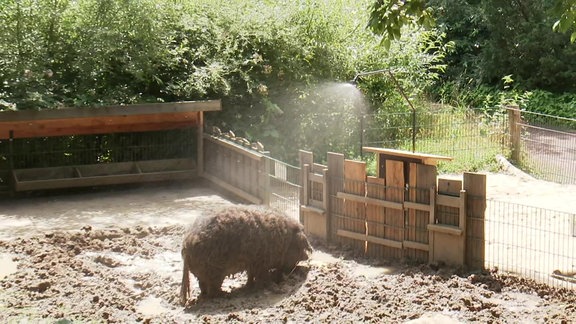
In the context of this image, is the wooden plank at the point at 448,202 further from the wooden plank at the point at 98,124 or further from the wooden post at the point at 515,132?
the wooden post at the point at 515,132

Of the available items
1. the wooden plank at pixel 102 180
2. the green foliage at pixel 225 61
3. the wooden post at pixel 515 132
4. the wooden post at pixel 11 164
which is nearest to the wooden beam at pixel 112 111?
the green foliage at pixel 225 61

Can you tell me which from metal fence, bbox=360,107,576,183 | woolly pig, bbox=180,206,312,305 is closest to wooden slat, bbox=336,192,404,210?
woolly pig, bbox=180,206,312,305

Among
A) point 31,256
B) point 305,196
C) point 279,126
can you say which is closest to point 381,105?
point 279,126

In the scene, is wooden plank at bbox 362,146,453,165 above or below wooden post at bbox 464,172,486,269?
above

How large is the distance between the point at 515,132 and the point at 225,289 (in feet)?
31.0

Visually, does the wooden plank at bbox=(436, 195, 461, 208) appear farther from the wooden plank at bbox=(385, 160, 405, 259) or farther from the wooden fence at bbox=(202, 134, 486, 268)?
the wooden plank at bbox=(385, 160, 405, 259)

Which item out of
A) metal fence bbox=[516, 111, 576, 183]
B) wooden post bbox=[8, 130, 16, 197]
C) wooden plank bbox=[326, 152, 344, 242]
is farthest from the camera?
metal fence bbox=[516, 111, 576, 183]

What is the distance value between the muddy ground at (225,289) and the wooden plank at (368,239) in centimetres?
23

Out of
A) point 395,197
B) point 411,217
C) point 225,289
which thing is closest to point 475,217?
point 411,217

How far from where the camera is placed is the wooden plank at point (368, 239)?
34.5 feet

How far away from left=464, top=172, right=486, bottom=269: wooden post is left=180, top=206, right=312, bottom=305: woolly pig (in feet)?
6.18

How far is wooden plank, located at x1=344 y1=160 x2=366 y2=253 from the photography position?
10.9 metres

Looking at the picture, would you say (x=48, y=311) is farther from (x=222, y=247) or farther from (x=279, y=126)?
(x=279, y=126)

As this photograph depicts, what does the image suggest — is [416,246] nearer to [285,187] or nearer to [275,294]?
[275,294]
